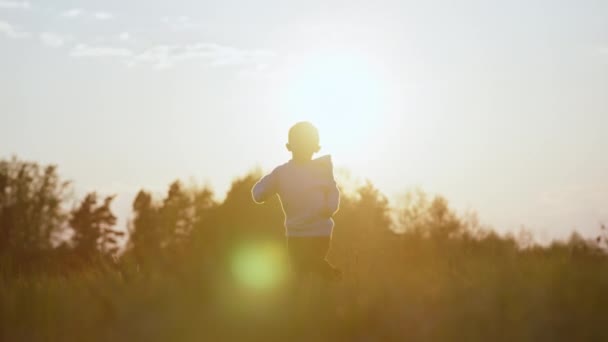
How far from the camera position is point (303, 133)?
376 inches

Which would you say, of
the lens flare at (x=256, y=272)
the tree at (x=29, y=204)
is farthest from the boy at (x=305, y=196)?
the tree at (x=29, y=204)

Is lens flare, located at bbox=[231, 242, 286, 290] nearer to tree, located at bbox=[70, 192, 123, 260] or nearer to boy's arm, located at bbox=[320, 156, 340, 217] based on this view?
boy's arm, located at bbox=[320, 156, 340, 217]

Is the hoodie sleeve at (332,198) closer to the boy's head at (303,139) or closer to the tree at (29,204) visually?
the boy's head at (303,139)

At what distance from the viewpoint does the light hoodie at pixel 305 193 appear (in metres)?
9.39

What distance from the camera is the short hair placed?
9539mm

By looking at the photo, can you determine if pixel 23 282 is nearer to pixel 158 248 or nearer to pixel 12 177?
pixel 158 248

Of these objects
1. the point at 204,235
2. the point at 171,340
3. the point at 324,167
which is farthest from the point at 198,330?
the point at 204,235

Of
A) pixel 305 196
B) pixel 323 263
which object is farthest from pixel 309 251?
pixel 305 196

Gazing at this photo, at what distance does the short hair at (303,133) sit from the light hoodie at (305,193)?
0.80ft

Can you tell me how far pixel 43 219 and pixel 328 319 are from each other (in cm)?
4368

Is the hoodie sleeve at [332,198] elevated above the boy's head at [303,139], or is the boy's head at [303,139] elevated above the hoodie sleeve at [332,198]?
the boy's head at [303,139]

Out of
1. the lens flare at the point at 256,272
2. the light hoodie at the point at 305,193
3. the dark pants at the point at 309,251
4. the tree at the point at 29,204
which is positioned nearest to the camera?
the lens flare at the point at 256,272

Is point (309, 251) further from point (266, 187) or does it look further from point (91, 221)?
point (91, 221)

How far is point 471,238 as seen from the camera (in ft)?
46.3
